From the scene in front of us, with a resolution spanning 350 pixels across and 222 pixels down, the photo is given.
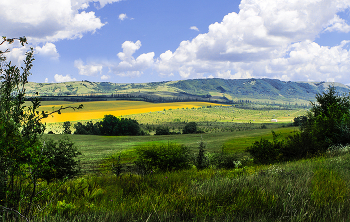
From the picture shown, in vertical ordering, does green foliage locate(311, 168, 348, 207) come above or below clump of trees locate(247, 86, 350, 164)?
above

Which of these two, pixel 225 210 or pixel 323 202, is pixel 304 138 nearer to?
pixel 323 202

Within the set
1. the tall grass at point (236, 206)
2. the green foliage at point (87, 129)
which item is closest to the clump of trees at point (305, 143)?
the tall grass at point (236, 206)

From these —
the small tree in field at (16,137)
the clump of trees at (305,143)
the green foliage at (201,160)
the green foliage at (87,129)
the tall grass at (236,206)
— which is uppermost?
the small tree in field at (16,137)

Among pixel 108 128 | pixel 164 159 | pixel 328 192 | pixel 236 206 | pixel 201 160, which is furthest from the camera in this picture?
pixel 108 128

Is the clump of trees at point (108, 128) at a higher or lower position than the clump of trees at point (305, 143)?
lower

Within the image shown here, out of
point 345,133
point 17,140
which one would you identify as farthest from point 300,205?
point 345,133

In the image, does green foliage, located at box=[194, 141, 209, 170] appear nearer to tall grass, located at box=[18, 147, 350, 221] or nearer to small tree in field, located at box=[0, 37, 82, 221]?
tall grass, located at box=[18, 147, 350, 221]

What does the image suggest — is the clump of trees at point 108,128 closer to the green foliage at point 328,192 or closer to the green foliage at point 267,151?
the green foliage at point 267,151

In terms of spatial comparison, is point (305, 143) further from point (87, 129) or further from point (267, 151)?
point (87, 129)

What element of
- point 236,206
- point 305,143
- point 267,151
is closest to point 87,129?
point 267,151

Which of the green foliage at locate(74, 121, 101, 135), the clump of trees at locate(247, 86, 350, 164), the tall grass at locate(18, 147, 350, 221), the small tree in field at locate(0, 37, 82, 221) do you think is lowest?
the green foliage at locate(74, 121, 101, 135)

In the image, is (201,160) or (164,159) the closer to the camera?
(164,159)

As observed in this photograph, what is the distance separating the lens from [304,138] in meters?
16.8

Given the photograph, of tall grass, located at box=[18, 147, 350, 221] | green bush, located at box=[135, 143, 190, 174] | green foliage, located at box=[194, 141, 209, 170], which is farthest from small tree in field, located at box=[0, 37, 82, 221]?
green foliage, located at box=[194, 141, 209, 170]
